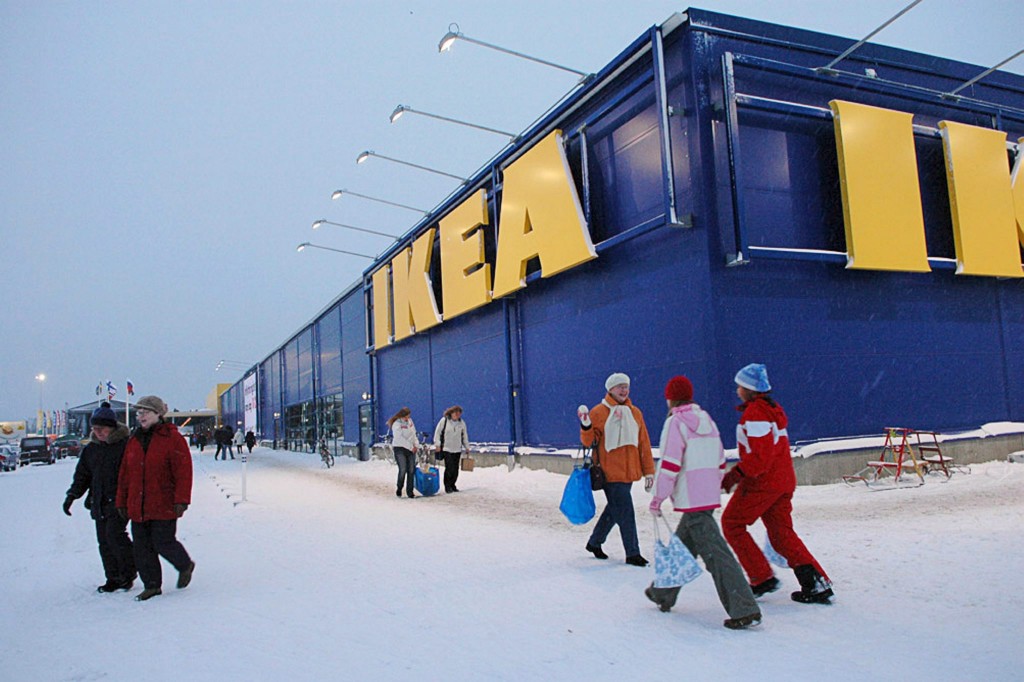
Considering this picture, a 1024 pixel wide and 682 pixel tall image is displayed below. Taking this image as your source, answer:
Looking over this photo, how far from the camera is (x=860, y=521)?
8.87 m

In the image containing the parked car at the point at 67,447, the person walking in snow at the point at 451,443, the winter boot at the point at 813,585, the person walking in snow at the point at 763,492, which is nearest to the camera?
the person walking in snow at the point at 763,492

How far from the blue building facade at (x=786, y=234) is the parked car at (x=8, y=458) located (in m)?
32.8

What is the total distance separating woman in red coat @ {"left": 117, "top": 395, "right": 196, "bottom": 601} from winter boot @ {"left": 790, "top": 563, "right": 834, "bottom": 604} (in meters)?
5.38

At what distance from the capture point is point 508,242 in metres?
18.1

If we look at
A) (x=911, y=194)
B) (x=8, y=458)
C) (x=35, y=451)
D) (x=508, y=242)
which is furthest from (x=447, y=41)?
(x=35, y=451)

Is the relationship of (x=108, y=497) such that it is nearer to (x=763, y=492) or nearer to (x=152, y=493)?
(x=152, y=493)

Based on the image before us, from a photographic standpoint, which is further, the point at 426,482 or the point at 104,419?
the point at 426,482

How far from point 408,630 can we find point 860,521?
6283 millimetres

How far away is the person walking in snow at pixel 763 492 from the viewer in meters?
5.21

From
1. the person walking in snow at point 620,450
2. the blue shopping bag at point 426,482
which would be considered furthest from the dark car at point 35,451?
the person walking in snow at point 620,450

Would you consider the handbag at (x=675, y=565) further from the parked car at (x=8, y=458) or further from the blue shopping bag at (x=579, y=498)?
the parked car at (x=8, y=458)

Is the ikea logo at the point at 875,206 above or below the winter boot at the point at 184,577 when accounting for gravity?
above

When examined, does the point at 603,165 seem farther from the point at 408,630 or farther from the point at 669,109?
the point at 408,630

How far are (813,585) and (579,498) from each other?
246 centimetres
